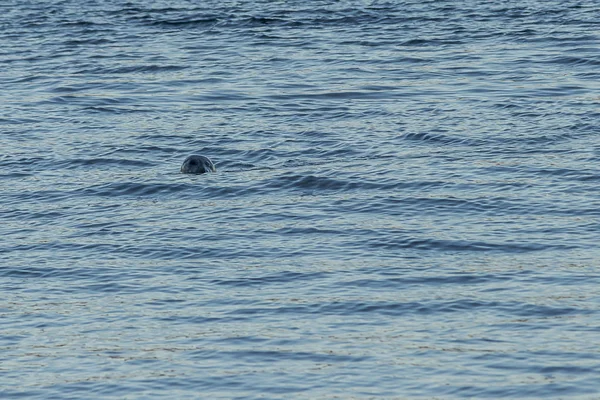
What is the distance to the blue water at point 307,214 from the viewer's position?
14.5 metres

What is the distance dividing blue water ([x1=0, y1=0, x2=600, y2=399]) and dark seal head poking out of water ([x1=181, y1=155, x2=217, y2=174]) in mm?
231

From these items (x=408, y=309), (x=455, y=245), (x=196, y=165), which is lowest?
(x=196, y=165)

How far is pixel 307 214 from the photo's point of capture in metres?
20.2

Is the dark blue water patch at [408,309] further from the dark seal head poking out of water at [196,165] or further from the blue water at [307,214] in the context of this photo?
the dark seal head poking out of water at [196,165]

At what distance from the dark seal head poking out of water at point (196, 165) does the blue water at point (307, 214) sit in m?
0.23

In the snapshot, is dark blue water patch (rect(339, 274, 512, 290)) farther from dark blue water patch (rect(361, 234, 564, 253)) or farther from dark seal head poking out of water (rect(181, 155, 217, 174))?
dark seal head poking out of water (rect(181, 155, 217, 174))

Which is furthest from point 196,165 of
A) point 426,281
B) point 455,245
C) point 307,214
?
point 426,281

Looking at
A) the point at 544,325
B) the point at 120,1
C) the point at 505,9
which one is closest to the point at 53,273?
the point at 544,325

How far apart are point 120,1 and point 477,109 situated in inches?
787

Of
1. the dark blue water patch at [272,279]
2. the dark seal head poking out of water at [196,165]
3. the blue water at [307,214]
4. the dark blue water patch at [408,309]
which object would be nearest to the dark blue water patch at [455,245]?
the blue water at [307,214]

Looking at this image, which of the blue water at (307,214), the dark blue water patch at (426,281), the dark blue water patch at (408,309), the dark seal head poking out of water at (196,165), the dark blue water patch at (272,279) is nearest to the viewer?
the blue water at (307,214)

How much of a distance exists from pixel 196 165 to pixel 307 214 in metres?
3.18

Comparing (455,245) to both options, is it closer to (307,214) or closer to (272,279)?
(272,279)

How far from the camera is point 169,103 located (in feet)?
93.8
